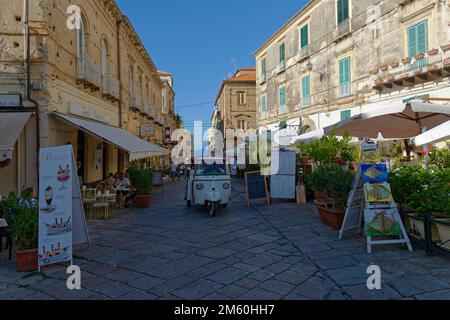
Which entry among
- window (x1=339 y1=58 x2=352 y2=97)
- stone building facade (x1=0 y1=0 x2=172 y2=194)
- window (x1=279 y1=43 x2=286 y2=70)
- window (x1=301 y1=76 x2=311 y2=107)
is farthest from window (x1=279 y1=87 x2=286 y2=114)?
stone building facade (x1=0 y1=0 x2=172 y2=194)

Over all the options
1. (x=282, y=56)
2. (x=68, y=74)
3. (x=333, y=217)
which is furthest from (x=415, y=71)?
Result: (x=282, y=56)

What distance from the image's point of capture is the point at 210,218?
307 inches

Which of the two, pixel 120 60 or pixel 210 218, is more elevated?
pixel 120 60

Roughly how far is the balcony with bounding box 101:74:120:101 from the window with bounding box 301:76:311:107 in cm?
1324

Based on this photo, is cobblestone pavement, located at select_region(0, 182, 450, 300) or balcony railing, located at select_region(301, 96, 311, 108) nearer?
cobblestone pavement, located at select_region(0, 182, 450, 300)

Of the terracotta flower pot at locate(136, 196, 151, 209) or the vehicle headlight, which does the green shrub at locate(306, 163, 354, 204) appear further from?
the terracotta flower pot at locate(136, 196, 151, 209)

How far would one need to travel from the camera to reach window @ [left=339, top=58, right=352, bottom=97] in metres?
18.0

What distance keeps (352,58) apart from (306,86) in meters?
4.83

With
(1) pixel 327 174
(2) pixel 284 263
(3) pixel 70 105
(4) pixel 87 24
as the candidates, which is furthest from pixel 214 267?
(4) pixel 87 24

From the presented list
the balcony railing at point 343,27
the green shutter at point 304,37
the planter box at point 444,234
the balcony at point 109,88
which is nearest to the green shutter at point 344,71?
the balcony railing at point 343,27

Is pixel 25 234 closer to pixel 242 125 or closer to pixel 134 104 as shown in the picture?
pixel 134 104

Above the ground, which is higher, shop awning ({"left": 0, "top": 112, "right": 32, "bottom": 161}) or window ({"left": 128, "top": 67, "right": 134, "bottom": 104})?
window ({"left": 128, "top": 67, "right": 134, "bottom": 104})
